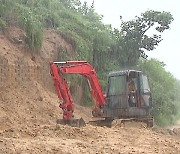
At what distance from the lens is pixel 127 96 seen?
14.7 metres

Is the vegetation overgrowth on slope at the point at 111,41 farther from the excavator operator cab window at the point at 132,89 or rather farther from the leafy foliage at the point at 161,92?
the excavator operator cab window at the point at 132,89

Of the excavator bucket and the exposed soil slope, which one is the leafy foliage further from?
the excavator bucket

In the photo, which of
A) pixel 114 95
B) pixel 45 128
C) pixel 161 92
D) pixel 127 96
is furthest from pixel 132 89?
pixel 161 92

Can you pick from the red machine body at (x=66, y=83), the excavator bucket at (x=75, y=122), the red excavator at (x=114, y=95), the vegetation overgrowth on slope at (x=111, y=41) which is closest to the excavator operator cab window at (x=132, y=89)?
the red excavator at (x=114, y=95)

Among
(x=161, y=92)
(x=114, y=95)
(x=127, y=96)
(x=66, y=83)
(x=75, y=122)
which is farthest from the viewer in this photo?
(x=161, y=92)

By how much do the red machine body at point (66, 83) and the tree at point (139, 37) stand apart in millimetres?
10319

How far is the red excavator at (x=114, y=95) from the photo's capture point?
576 inches

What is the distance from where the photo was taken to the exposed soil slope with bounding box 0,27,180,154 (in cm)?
856

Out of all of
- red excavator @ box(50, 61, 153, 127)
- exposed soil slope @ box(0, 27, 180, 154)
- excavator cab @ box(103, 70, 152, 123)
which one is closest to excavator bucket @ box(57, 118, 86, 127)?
red excavator @ box(50, 61, 153, 127)

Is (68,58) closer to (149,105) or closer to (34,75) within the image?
(34,75)

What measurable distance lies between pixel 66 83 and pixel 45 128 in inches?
185

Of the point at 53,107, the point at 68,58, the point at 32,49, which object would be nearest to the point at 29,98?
the point at 53,107

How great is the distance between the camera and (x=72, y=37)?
2238 centimetres

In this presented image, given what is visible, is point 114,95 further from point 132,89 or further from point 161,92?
point 161,92
